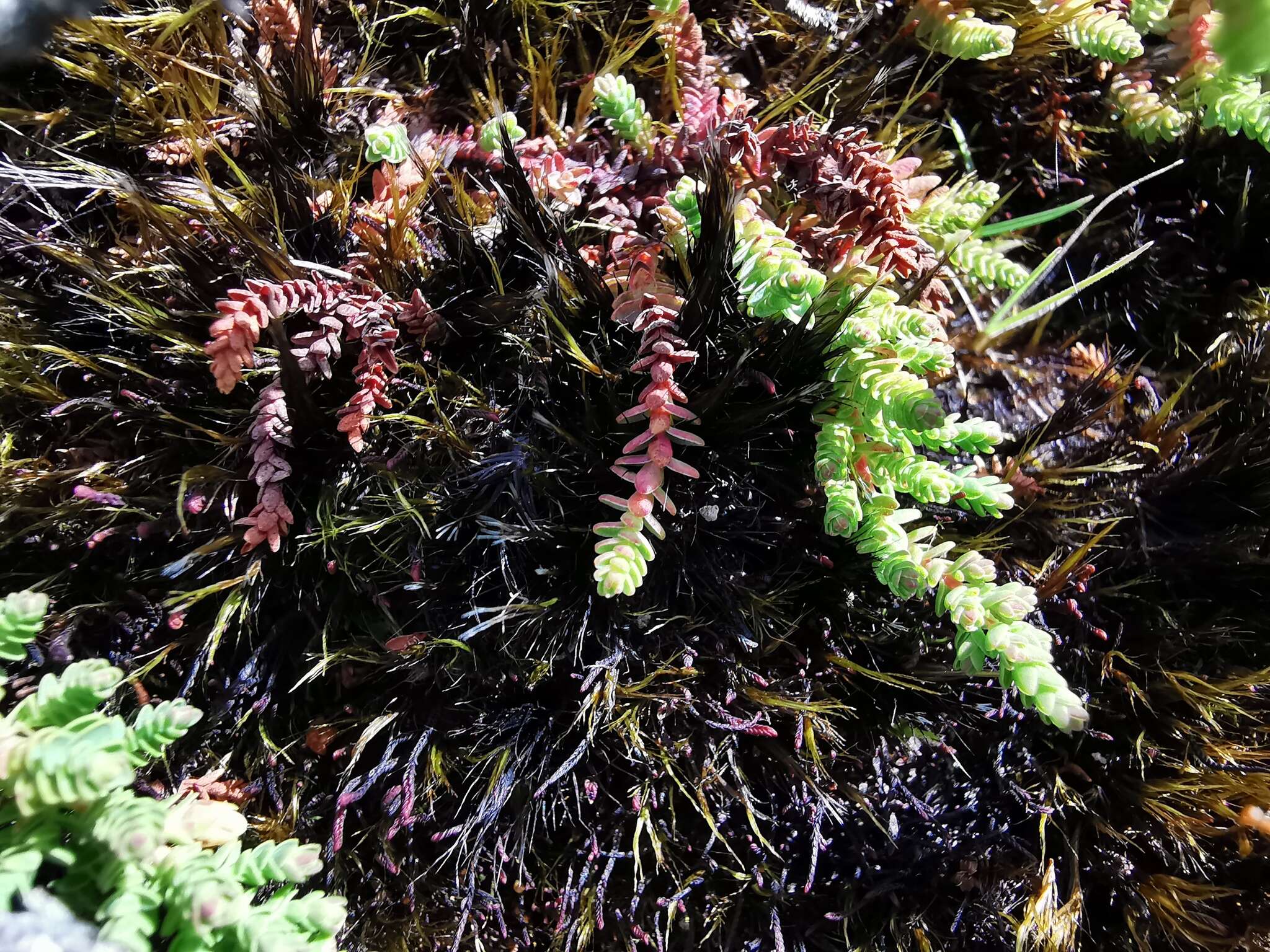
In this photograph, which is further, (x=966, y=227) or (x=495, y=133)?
(x=966, y=227)

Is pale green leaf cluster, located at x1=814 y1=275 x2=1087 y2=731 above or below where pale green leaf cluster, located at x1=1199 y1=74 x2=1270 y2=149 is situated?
below

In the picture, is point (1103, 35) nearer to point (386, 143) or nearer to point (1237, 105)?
point (1237, 105)

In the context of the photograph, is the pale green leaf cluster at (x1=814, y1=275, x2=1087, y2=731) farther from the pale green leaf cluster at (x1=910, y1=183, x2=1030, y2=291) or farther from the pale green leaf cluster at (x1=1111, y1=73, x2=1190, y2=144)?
the pale green leaf cluster at (x1=1111, y1=73, x2=1190, y2=144)

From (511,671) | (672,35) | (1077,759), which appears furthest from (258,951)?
(672,35)

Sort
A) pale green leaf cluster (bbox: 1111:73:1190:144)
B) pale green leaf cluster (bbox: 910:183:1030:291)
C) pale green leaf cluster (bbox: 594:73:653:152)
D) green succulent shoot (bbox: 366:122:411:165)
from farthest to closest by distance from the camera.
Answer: pale green leaf cluster (bbox: 1111:73:1190:144) < pale green leaf cluster (bbox: 910:183:1030:291) < pale green leaf cluster (bbox: 594:73:653:152) < green succulent shoot (bbox: 366:122:411:165)

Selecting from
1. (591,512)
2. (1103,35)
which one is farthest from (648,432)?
(1103,35)

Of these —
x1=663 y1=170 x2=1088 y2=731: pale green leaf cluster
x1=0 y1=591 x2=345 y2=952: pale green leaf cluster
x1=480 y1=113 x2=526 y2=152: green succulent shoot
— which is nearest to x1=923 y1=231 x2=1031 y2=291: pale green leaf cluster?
x1=663 y1=170 x2=1088 y2=731: pale green leaf cluster
